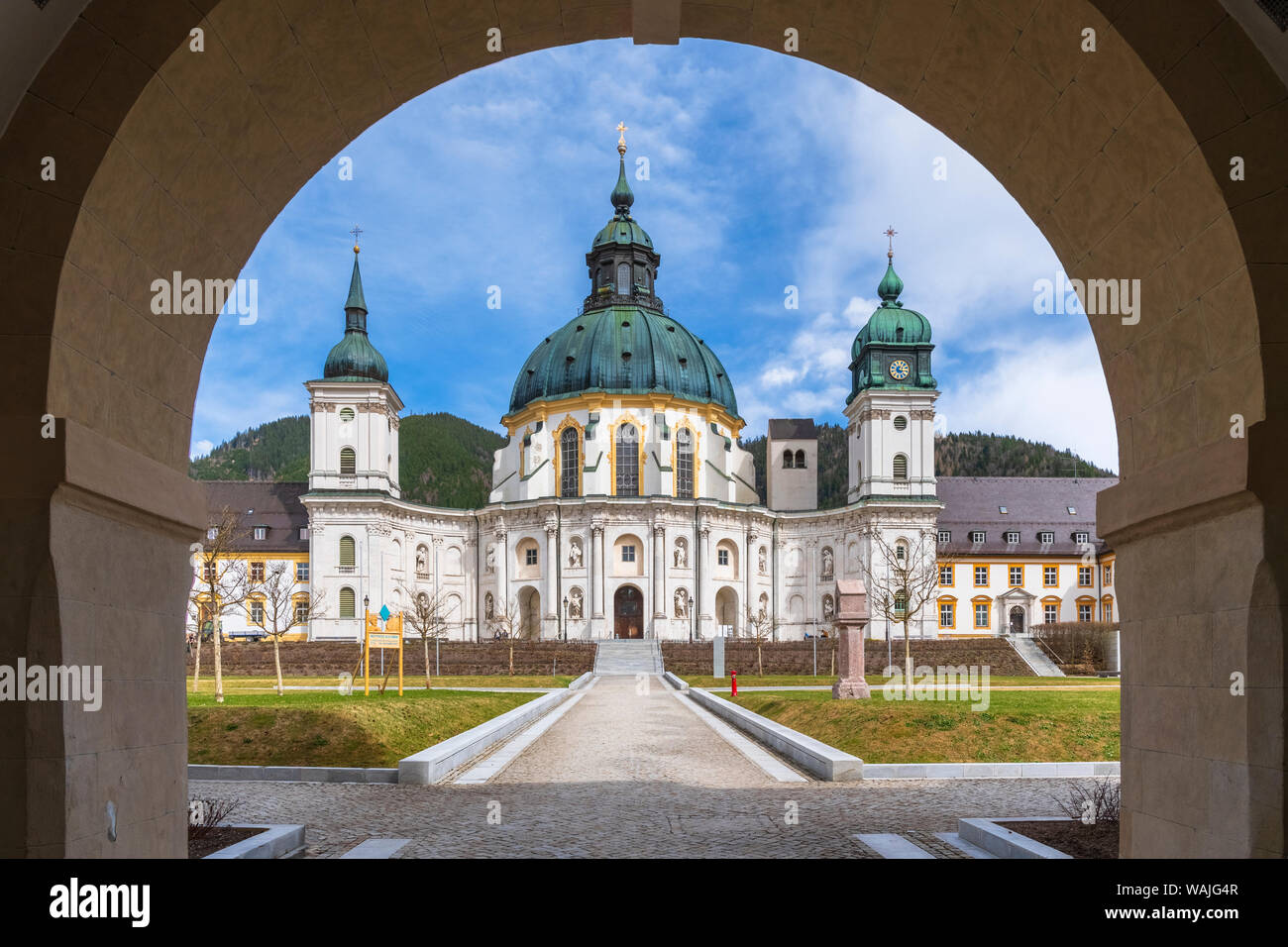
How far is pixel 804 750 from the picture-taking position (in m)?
18.7

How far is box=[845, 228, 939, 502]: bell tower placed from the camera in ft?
289

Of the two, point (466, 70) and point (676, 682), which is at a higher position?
point (466, 70)

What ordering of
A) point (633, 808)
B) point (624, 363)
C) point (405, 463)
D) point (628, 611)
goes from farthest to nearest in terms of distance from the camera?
point (405, 463) → point (624, 363) → point (628, 611) → point (633, 808)

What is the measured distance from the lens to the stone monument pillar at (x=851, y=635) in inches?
1130

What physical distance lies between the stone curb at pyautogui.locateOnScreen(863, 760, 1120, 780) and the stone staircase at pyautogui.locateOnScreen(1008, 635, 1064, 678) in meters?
40.4

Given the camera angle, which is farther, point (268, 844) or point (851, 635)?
point (851, 635)

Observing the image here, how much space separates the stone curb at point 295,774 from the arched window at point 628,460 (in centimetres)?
6974

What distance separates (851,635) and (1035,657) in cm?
3797

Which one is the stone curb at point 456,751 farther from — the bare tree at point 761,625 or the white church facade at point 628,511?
the bare tree at point 761,625

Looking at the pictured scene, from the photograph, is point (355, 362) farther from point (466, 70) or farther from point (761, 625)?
point (466, 70)

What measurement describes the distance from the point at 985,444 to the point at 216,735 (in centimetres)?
17435

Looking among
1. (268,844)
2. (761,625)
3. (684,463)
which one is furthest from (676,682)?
(684,463)

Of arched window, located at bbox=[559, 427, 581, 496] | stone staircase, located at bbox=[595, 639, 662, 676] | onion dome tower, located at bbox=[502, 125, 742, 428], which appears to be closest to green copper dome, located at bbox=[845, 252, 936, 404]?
onion dome tower, located at bbox=[502, 125, 742, 428]

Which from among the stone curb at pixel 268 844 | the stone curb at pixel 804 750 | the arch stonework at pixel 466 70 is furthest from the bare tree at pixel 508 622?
the arch stonework at pixel 466 70
